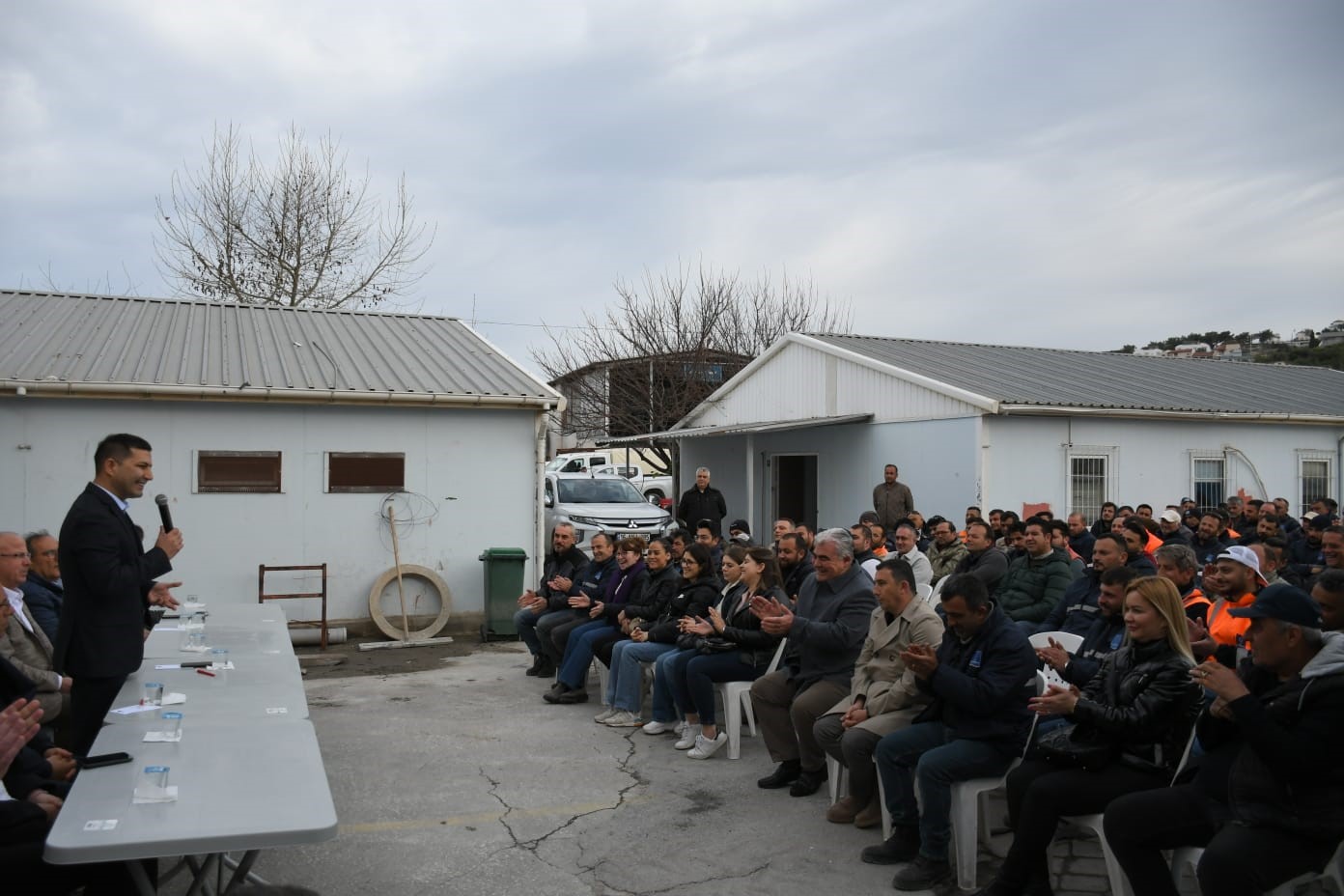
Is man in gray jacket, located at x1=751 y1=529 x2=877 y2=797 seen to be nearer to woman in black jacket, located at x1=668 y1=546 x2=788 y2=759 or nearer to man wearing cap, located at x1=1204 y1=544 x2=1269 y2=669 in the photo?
woman in black jacket, located at x1=668 y1=546 x2=788 y2=759

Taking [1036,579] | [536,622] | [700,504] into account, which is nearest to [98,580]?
[536,622]

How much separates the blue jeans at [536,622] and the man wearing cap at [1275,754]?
6.12 meters

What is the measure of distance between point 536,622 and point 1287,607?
6.91m

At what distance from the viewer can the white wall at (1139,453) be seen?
45.7 feet

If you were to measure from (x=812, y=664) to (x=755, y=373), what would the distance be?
557 inches

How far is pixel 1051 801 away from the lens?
4086mm

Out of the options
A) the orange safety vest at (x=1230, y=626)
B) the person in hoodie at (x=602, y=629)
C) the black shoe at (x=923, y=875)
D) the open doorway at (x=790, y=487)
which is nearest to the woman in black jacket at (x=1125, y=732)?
the black shoe at (x=923, y=875)

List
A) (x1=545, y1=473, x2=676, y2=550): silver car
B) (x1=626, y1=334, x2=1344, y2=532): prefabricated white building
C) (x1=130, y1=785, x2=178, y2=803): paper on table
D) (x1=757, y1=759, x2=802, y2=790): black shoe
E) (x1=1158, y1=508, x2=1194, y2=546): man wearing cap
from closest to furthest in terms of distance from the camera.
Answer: (x1=130, y1=785, x2=178, y2=803): paper on table
(x1=757, y1=759, x2=802, y2=790): black shoe
(x1=1158, y1=508, x2=1194, y2=546): man wearing cap
(x1=626, y1=334, x2=1344, y2=532): prefabricated white building
(x1=545, y1=473, x2=676, y2=550): silver car

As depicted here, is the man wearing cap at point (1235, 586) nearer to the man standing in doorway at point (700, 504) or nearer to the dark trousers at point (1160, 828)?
the dark trousers at point (1160, 828)

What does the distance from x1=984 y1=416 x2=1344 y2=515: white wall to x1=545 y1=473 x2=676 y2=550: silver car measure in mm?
5409

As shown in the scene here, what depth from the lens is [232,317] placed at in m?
14.0

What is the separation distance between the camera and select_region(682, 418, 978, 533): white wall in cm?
1402

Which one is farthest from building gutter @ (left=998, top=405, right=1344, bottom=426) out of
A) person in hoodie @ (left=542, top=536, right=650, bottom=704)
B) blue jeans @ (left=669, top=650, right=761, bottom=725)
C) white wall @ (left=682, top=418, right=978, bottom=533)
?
blue jeans @ (left=669, top=650, right=761, bottom=725)

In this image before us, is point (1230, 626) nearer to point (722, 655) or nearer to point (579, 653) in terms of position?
point (722, 655)
